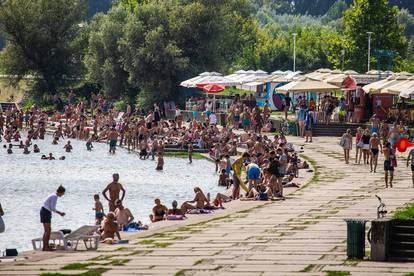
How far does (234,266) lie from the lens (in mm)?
23547

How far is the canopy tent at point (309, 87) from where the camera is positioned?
56.4 meters

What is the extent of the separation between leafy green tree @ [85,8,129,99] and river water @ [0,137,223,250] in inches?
418

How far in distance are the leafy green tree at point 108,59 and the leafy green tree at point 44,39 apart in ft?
11.7

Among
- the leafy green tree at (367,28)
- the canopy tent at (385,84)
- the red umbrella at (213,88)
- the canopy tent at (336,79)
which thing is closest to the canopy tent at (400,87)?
the canopy tent at (385,84)

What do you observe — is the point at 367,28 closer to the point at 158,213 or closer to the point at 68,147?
the point at 68,147

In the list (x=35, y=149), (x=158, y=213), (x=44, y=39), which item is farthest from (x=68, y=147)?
(x=158, y=213)

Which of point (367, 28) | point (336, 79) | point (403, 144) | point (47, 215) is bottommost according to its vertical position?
point (47, 215)

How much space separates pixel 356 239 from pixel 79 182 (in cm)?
3055

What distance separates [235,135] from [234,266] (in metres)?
33.0

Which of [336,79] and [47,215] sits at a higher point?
[336,79]

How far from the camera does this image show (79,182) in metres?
53.6

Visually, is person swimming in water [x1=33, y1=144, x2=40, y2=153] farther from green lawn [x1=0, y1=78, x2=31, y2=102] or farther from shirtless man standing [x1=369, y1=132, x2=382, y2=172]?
green lawn [x1=0, y1=78, x2=31, y2=102]

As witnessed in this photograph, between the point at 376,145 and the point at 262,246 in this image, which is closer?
the point at 262,246

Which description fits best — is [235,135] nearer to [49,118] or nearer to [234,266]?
[49,118]
